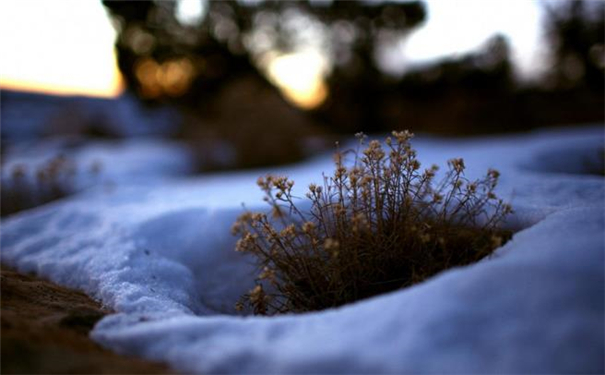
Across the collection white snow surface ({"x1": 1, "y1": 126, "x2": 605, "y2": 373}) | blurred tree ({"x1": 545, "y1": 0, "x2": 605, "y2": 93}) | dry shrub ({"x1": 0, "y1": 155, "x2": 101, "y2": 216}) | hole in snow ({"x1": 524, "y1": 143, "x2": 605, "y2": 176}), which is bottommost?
white snow surface ({"x1": 1, "y1": 126, "x2": 605, "y2": 373})

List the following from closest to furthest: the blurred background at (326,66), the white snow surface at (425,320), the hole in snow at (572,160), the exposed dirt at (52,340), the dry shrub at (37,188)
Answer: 1. the white snow surface at (425,320)
2. the exposed dirt at (52,340)
3. the hole in snow at (572,160)
4. the dry shrub at (37,188)
5. the blurred background at (326,66)

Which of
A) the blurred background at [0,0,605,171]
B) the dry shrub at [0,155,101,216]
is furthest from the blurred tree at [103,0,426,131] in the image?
the dry shrub at [0,155,101,216]

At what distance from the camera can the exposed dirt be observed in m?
1.43

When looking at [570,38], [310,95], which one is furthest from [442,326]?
[570,38]

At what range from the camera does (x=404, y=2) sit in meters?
14.2

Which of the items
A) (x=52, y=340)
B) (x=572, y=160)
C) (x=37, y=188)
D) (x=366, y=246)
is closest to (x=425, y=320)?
(x=366, y=246)

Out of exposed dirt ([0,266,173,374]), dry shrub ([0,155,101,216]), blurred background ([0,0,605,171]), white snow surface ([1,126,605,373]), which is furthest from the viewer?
blurred background ([0,0,605,171])

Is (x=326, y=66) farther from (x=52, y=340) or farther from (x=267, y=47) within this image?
(x=52, y=340)

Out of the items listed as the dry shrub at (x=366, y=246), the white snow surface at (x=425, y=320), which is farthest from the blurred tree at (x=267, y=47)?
the dry shrub at (x=366, y=246)

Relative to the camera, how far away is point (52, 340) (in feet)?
5.15

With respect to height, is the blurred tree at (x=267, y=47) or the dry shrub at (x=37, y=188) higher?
the blurred tree at (x=267, y=47)

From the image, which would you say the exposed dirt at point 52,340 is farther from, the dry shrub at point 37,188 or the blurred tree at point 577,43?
the blurred tree at point 577,43

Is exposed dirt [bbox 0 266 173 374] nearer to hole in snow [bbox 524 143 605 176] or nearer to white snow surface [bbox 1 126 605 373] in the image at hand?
white snow surface [bbox 1 126 605 373]

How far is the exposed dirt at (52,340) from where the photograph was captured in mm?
1428
